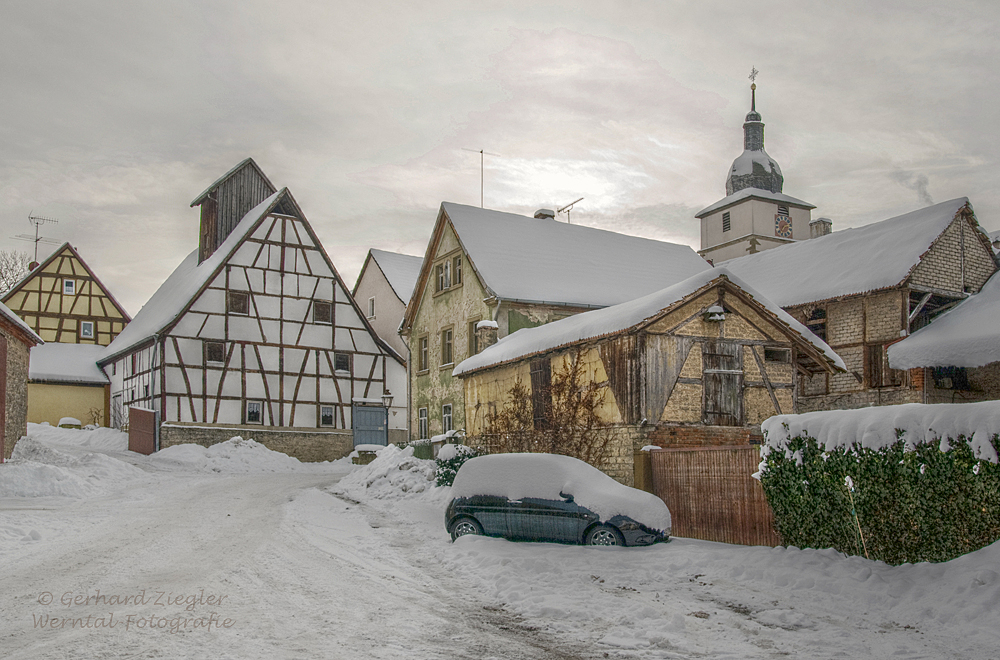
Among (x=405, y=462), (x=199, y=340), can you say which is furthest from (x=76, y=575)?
(x=199, y=340)

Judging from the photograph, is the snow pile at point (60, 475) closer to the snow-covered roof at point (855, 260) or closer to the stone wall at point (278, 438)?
the stone wall at point (278, 438)

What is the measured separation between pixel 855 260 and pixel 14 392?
90.0 ft

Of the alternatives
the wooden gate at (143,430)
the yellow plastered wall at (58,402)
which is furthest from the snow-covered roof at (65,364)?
the wooden gate at (143,430)

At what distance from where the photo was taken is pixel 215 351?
33469mm

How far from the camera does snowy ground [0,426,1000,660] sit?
713cm

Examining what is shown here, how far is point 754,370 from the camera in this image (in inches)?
720

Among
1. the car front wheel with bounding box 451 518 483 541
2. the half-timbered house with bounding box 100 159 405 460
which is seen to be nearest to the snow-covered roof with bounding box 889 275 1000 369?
the car front wheel with bounding box 451 518 483 541

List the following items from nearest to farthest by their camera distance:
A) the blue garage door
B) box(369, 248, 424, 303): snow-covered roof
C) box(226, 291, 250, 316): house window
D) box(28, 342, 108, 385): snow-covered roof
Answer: box(226, 291, 250, 316): house window
the blue garage door
box(28, 342, 108, 385): snow-covered roof
box(369, 248, 424, 303): snow-covered roof

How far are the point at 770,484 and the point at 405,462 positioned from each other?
1175cm

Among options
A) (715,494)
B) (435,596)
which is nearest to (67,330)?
(715,494)

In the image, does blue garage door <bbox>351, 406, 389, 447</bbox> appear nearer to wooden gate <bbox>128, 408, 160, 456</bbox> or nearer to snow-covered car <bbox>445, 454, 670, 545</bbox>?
wooden gate <bbox>128, 408, 160, 456</bbox>

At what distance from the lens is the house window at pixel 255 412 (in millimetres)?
33562

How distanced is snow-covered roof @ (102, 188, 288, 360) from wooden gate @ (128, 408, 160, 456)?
302 cm

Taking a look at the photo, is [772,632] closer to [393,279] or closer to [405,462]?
[405,462]
